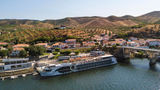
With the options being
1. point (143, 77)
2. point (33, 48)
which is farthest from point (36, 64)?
point (143, 77)

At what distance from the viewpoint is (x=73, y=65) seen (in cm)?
3731

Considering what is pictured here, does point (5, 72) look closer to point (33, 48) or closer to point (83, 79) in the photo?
point (33, 48)

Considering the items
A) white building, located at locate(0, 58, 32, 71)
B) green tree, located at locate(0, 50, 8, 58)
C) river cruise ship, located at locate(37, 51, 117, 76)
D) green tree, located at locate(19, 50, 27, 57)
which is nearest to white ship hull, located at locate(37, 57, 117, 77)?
river cruise ship, located at locate(37, 51, 117, 76)

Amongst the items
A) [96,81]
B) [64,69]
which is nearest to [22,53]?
[64,69]

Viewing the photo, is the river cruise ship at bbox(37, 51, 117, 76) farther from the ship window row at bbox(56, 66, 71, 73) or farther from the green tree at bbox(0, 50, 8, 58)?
the green tree at bbox(0, 50, 8, 58)

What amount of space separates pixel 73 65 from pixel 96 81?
8874 mm

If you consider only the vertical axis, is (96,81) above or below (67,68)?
below

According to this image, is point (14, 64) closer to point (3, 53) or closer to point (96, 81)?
point (3, 53)

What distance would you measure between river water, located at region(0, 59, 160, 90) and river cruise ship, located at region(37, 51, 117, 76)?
1567 mm

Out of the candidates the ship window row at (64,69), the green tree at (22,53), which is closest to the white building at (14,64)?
the green tree at (22,53)

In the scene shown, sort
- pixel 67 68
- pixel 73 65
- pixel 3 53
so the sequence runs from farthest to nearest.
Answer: pixel 3 53 → pixel 73 65 → pixel 67 68

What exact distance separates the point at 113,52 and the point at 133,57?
26.0 ft

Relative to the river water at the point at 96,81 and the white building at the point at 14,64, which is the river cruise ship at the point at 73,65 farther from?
the white building at the point at 14,64

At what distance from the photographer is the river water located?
28.3 m
